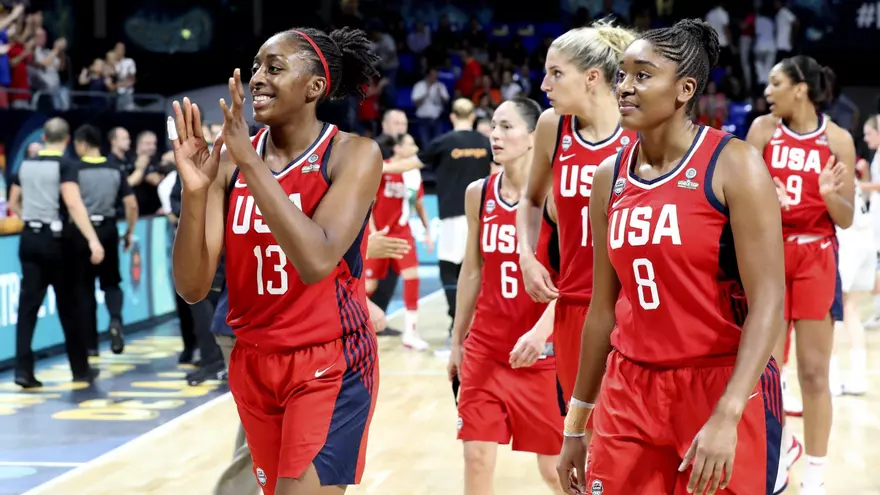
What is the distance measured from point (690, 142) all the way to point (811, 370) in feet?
9.97

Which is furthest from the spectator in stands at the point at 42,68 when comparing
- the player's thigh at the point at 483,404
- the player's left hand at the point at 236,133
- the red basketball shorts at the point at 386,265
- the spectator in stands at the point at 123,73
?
the player's left hand at the point at 236,133

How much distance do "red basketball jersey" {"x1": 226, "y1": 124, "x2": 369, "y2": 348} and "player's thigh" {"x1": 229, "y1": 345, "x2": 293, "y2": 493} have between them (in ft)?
0.20

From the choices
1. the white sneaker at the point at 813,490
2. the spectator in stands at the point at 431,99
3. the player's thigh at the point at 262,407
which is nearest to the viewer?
the player's thigh at the point at 262,407

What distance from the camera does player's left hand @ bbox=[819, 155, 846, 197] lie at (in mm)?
5598

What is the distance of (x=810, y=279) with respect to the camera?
5.76m

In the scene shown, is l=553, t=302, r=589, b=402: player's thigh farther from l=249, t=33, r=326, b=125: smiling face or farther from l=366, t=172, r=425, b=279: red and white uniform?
l=366, t=172, r=425, b=279: red and white uniform

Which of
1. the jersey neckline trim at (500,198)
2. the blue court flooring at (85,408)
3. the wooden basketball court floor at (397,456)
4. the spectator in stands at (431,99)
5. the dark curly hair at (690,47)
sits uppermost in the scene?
the dark curly hair at (690,47)

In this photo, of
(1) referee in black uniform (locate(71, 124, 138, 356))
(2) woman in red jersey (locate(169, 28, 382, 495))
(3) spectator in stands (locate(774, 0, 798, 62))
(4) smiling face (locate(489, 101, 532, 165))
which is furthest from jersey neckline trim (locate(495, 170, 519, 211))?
(3) spectator in stands (locate(774, 0, 798, 62))

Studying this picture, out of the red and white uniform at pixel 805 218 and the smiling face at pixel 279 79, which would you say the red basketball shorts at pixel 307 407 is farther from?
the red and white uniform at pixel 805 218

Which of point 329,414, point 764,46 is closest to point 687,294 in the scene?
point 329,414

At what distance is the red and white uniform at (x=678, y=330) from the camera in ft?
8.73

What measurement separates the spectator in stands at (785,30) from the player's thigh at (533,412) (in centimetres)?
1533

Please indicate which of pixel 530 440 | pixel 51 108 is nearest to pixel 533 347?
pixel 530 440

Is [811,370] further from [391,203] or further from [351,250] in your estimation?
[391,203]
